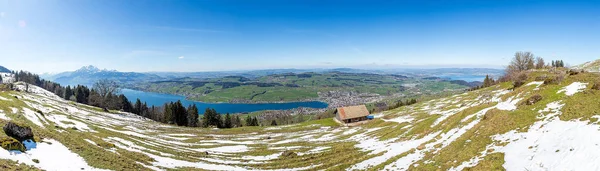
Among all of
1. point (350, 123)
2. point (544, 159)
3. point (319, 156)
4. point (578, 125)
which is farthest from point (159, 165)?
point (350, 123)

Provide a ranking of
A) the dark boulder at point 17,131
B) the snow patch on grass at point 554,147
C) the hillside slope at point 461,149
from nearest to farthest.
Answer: the snow patch on grass at point 554,147 < the hillside slope at point 461,149 < the dark boulder at point 17,131

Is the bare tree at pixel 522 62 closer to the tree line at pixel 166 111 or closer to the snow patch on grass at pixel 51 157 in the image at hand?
the tree line at pixel 166 111

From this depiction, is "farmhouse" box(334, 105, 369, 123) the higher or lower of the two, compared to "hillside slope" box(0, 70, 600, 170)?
lower

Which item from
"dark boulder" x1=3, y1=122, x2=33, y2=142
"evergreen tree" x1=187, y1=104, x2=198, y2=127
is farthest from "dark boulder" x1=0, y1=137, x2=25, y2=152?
"evergreen tree" x1=187, y1=104, x2=198, y2=127

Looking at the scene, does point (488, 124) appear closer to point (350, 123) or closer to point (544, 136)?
point (544, 136)

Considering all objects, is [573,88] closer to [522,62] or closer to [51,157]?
[51,157]

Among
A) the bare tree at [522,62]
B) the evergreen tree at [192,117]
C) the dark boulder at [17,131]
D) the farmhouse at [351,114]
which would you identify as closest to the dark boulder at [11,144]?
the dark boulder at [17,131]

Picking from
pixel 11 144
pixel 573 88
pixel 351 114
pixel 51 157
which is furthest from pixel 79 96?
pixel 573 88

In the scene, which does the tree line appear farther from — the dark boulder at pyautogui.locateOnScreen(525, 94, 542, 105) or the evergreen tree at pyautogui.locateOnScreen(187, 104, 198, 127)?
the dark boulder at pyautogui.locateOnScreen(525, 94, 542, 105)
